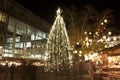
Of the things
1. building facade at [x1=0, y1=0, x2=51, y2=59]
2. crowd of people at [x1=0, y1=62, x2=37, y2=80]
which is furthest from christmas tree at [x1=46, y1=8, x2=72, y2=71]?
building facade at [x1=0, y1=0, x2=51, y2=59]

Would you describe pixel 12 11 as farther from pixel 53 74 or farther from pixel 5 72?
pixel 5 72

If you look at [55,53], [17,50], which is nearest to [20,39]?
[17,50]

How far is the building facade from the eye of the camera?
155 ft

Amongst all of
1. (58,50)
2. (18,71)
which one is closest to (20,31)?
(58,50)

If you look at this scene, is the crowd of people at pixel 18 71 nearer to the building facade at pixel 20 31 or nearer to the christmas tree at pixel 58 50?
the christmas tree at pixel 58 50

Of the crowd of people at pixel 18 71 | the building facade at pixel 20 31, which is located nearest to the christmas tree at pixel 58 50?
the crowd of people at pixel 18 71

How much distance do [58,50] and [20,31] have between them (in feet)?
98.4

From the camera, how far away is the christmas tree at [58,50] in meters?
26.2

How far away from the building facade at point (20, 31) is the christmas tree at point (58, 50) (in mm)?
20295

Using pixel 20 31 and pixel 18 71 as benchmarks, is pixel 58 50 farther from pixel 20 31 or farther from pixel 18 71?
pixel 20 31

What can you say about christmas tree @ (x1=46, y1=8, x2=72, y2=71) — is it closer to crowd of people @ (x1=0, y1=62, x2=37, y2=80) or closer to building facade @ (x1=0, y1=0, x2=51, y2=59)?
crowd of people @ (x1=0, y1=62, x2=37, y2=80)

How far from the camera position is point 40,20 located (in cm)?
5981

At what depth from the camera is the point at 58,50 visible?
1032 inches

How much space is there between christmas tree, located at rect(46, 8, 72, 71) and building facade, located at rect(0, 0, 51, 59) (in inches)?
799
